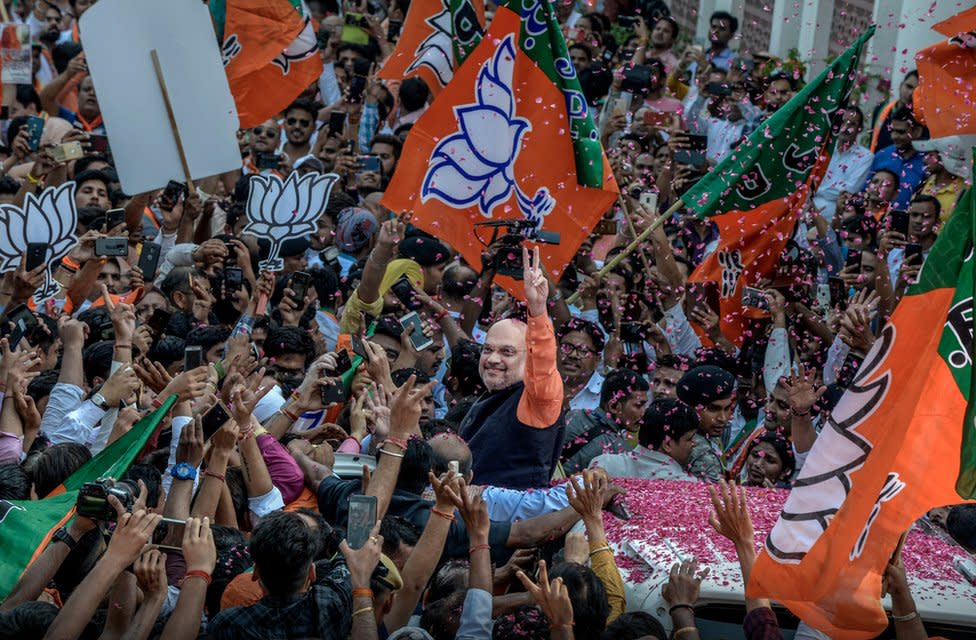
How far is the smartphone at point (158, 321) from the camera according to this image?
8598mm

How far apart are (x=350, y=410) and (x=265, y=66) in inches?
180

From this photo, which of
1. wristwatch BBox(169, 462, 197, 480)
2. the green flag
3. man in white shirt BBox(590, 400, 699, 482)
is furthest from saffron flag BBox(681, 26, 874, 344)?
wristwatch BBox(169, 462, 197, 480)

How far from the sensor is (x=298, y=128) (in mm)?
12367

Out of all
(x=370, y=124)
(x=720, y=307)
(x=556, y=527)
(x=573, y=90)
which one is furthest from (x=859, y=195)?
(x=556, y=527)

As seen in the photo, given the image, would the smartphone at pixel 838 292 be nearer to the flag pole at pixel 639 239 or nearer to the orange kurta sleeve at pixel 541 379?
the flag pole at pixel 639 239

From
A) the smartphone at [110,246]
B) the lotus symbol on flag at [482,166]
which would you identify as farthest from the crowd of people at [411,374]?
the lotus symbol on flag at [482,166]

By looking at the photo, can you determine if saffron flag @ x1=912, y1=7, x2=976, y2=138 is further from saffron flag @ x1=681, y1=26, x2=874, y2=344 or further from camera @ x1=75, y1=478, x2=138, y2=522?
camera @ x1=75, y1=478, x2=138, y2=522

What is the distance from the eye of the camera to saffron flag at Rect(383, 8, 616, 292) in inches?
332

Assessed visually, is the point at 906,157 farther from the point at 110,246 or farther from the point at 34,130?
the point at 34,130

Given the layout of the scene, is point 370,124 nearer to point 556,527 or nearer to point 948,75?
point 948,75

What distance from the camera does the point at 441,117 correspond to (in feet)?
28.0

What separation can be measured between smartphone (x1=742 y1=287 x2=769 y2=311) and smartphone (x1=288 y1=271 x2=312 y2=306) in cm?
264

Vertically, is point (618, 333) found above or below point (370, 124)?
below

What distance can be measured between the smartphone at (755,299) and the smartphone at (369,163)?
12.8ft
